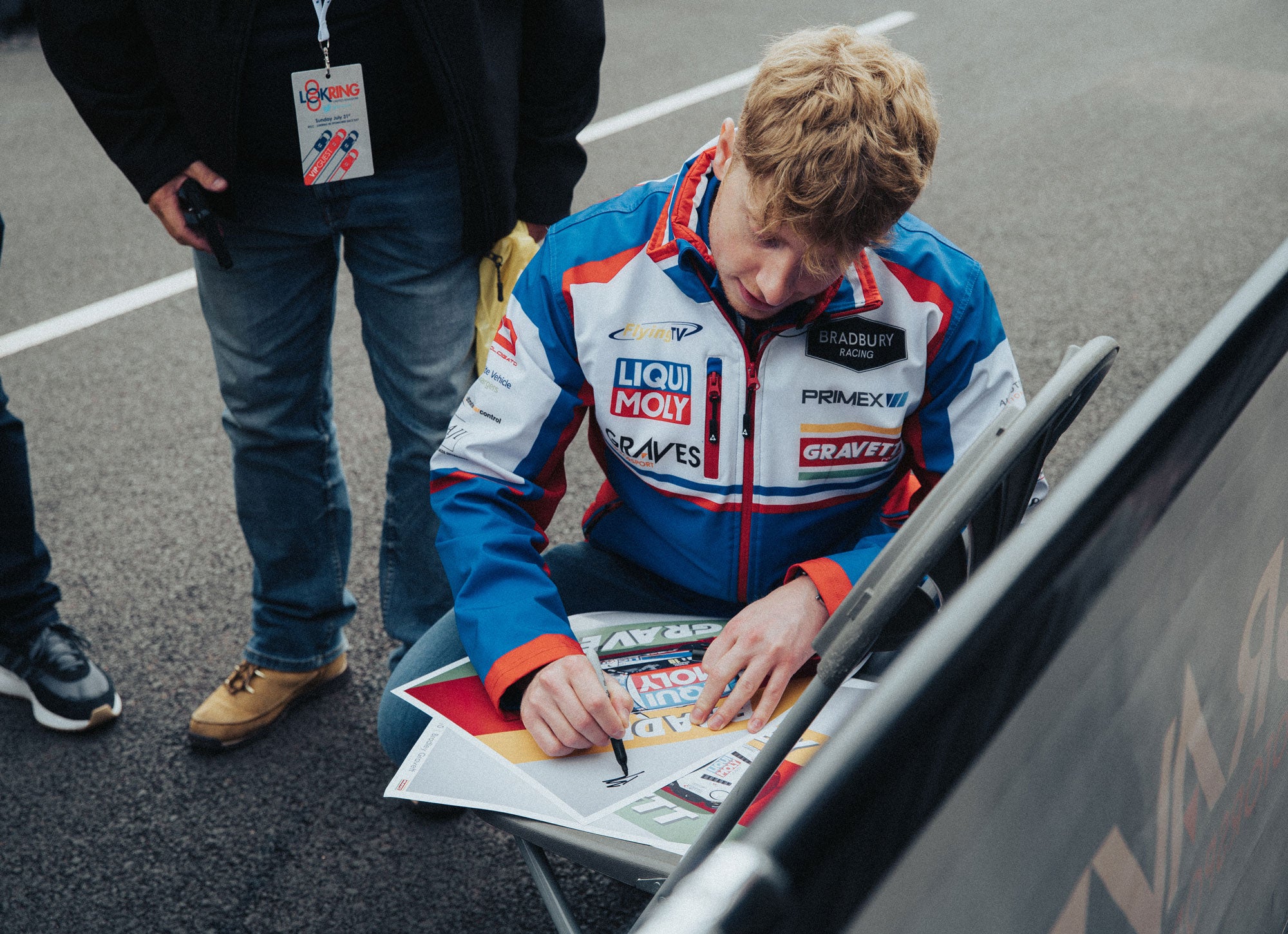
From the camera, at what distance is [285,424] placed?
2100 millimetres

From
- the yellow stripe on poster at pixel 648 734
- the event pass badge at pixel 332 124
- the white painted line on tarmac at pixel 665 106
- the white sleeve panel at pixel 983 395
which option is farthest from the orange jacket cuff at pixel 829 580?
the white painted line on tarmac at pixel 665 106

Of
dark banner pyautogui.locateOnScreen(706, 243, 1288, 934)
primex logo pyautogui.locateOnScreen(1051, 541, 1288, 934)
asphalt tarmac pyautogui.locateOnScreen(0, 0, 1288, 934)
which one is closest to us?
dark banner pyautogui.locateOnScreen(706, 243, 1288, 934)

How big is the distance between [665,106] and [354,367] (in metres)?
2.91

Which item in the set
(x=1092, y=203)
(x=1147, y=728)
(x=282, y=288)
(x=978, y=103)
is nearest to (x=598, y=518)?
(x=282, y=288)

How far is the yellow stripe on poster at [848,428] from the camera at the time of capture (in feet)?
4.94

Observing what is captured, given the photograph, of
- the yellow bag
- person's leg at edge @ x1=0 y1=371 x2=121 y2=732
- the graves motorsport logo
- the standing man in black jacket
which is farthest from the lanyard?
person's leg at edge @ x1=0 y1=371 x2=121 y2=732

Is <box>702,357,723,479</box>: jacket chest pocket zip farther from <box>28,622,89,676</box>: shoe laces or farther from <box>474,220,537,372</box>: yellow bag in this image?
<box>28,622,89,676</box>: shoe laces

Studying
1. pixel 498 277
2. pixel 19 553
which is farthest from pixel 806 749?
pixel 19 553

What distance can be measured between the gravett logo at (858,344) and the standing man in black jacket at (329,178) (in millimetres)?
729

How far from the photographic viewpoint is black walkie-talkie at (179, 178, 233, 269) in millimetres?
1859

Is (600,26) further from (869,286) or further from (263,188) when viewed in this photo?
(869,286)

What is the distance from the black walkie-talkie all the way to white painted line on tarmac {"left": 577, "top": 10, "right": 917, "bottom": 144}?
12.0ft

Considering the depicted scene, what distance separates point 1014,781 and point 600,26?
171 cm

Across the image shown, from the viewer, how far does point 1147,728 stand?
76 cm
